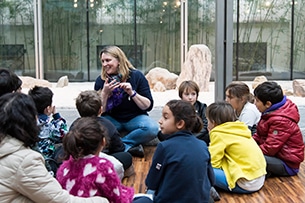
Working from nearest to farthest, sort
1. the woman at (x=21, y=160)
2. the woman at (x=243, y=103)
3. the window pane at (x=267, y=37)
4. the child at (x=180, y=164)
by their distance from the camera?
the woman at (x=21, y=160) → the child at (x=180, y=164) → the woman at (x=243, y=103) → the window pane at (x=267, y=37)

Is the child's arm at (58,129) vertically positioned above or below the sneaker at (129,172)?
above

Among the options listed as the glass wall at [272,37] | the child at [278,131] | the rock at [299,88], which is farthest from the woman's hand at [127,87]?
the glass wall at [272,37]

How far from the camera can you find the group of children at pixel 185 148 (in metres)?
1.95

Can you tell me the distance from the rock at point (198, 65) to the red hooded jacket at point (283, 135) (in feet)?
15.9

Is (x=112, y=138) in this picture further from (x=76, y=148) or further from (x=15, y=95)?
(x=15, y=95)

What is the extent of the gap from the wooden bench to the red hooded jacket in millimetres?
167

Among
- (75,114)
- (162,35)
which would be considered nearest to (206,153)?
(75,114)

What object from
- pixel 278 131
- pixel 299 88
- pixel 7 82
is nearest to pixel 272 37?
pixel 299 88

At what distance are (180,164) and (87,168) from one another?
551 mm

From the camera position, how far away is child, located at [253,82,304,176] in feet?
11.0

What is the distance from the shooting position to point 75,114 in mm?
5242

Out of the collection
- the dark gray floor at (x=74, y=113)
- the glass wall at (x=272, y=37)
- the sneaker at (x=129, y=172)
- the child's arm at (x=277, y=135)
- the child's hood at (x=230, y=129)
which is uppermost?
the glass wall at (x=272, y=37)

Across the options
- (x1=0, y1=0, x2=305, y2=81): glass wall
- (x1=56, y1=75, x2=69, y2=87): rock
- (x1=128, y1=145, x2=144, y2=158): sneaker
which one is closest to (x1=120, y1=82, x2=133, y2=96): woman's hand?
(x1=128, y1=145, x2=144, y2=158): sneaker

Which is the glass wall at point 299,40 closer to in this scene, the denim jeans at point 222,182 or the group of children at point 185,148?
the group of children at point 185,148
